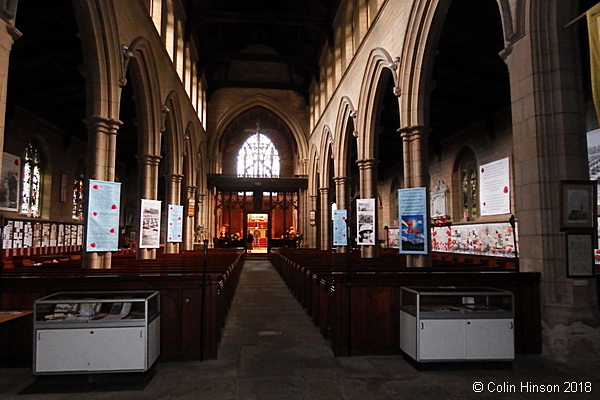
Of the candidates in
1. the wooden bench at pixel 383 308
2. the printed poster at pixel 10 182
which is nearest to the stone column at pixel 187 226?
the printed poster at pixel 10 182

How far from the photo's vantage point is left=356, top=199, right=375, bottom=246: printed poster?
10055 mm

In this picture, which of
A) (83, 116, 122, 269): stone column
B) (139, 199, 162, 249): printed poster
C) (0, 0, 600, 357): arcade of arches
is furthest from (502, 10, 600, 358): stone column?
(139, 199, 162, 249): printed poster

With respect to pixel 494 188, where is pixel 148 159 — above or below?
above

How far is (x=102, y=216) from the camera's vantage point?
681cm

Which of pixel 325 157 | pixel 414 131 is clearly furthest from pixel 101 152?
pixel 325 157

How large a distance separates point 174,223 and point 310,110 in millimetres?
12905

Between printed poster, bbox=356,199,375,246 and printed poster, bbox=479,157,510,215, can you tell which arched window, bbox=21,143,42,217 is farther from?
printed poster, bbox=479,157,510,215

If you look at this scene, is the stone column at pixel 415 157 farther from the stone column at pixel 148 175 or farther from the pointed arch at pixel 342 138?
the stone column at pixel 148 175

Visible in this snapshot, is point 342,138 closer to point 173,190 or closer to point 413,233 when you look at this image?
point 173,190

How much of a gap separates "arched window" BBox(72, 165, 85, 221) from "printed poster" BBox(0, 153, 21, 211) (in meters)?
4.18

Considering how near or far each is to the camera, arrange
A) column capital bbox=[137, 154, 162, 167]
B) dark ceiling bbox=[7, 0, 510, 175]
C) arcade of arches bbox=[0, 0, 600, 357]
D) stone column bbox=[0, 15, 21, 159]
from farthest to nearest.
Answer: column capital bbox=[137, 154, 162, 167], dark ceiling bbox=[7, 0, 510, 175], arcade of arches bbox=[0, 0, 600, 357], stone column bbox=[0, 15, 21, 159]

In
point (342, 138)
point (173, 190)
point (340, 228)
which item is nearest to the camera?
point (340, 228)

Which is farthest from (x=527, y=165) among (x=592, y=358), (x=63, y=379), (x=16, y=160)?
(x=16, y=160)

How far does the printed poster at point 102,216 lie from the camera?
668cm
